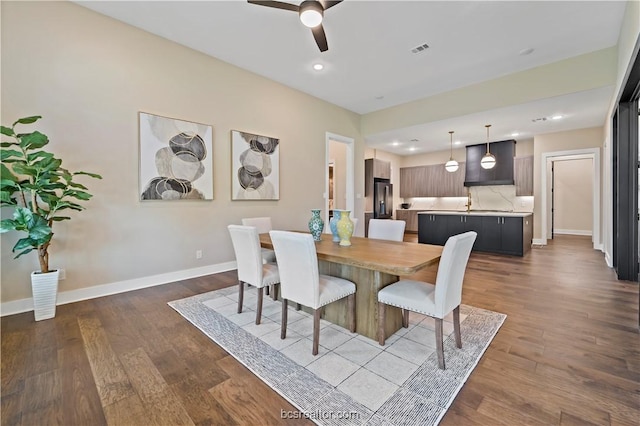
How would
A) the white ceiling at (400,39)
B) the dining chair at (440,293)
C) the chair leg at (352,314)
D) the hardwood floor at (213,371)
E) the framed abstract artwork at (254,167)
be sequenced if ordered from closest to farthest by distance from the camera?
the hardwood floor at (213,371) → the dining chair at (440,293) → the chair leg at (352,314) → the white ceiling at (400,39) → the framed abstract artwork at (254,167)

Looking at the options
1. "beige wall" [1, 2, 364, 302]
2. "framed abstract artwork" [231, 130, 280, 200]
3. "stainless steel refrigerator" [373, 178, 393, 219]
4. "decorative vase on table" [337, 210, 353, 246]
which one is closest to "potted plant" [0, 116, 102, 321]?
"beige wall" [1, 2, 364, 302]

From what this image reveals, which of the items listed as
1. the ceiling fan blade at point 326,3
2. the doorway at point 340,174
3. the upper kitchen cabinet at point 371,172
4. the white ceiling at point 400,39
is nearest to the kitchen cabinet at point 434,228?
the upper kitchen cabinet at point 371,172

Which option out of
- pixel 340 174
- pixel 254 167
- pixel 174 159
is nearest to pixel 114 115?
pixel 174 159

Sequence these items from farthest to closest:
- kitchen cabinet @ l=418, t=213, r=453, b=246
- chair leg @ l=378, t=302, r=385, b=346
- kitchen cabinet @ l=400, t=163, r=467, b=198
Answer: kitchen cabinet @ l=400, t=163, r=467, b=198 < kitchen cabinet @ l=418, t=213, r=453, b=246 < chair leg @ l=378, t=302, r=385, b=346

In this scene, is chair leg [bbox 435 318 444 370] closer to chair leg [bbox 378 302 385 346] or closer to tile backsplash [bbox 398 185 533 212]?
chair leg [bbox 378 302 385 346]

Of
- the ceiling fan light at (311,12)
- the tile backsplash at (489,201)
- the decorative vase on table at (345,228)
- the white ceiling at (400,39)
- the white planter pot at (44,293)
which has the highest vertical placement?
the white ceiling at (400,39)

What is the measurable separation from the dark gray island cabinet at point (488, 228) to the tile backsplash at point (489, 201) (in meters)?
1.81

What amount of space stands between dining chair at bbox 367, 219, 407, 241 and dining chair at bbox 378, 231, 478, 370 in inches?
38.9

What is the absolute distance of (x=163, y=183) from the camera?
3.62 meters

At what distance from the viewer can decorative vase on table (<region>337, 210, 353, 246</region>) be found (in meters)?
2.63

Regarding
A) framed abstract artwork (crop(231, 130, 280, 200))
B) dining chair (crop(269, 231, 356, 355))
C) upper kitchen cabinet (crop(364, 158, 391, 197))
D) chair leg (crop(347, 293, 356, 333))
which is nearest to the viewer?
dining chair (crop(269, 231, 356, 355))

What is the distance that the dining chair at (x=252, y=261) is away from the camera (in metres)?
2.44

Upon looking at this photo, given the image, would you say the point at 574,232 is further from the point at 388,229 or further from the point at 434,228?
the point at 388,229

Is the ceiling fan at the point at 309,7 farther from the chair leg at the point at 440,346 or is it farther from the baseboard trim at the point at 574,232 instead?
the baseboard trim at the point at 574,232
